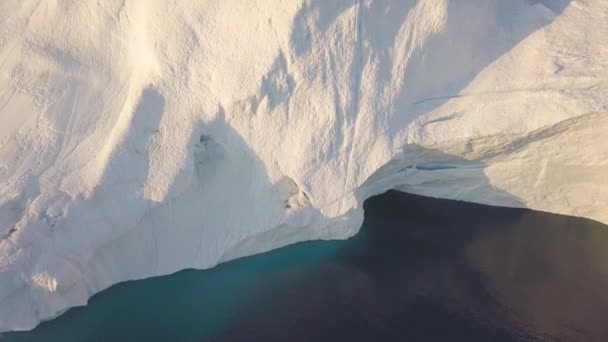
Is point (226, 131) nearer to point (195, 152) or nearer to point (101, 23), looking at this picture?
point (195, 152)

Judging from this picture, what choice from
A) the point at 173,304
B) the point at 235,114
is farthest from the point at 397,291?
the point at 235,114

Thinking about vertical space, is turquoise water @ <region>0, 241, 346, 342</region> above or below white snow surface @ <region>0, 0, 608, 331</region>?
below

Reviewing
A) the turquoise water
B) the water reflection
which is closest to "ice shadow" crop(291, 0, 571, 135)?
the water reflection

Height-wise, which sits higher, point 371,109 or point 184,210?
point 371,109

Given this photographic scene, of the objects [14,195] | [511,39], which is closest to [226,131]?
[14,195]

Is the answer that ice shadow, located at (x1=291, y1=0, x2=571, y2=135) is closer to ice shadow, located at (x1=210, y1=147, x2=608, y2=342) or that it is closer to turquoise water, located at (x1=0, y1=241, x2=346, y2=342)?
ice shadow, located at (x1=210, y1=147, x2=608, y2=342)

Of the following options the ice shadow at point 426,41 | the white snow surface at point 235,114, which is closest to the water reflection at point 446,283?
A: the white snow surface at point 235,114

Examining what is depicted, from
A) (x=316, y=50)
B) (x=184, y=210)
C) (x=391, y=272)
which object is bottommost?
(x=391, y=272)

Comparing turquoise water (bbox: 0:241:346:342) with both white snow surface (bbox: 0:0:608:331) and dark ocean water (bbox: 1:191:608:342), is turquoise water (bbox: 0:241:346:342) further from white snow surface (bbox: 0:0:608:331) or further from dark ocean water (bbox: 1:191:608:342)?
white snow surface (bbox: 0:0:608:331)
